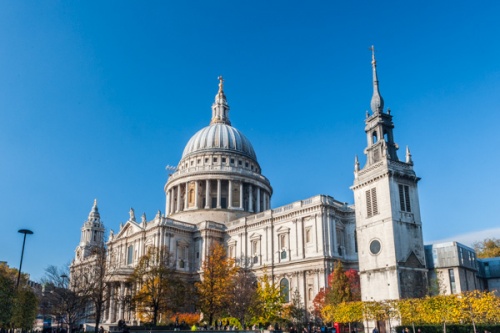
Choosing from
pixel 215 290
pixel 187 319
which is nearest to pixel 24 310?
pixel 215 290

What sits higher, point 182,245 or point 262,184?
point 262,184

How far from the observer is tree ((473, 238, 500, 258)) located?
7162 cm

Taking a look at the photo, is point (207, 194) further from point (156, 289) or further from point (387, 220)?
point (387, 220)

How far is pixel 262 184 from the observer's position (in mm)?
88500

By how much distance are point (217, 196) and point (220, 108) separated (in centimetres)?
2576

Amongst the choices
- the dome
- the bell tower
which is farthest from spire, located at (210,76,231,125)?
the bell tower

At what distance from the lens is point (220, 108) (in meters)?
101

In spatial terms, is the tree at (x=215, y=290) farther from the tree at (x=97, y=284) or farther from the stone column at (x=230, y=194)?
the stone column at (x=230, y=194)

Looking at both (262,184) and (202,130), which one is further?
(202,130)

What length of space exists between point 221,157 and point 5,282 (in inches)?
2268

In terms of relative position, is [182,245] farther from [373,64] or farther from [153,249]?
[373,64]

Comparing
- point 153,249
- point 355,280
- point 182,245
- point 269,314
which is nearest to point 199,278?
point 182,245

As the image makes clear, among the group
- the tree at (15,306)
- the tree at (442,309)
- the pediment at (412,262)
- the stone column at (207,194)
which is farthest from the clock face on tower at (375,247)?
the stone column at (207,194)

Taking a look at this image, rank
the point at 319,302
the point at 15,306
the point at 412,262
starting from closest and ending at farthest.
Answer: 1. the point at 15,306
2. the point at 412,262
3. the point at 319,302
